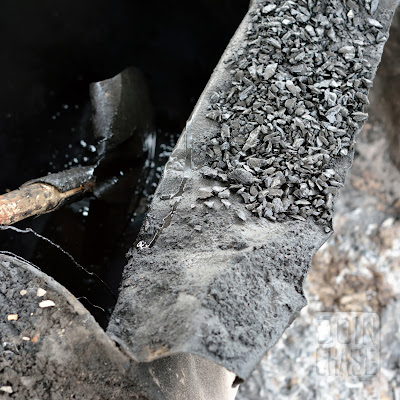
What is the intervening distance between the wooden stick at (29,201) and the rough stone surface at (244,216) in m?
0.41

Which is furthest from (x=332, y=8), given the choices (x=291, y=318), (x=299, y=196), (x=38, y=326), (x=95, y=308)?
(x=38, y=326)

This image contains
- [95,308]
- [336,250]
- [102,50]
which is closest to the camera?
[95,308]

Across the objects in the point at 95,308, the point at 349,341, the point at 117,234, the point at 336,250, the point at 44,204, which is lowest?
the point at 349,341

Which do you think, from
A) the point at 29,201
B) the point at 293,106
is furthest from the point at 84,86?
the point at 293,106

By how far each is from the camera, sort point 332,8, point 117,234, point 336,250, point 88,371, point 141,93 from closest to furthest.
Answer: point 88,371 → point 332,8 → point 117,234 → point 141,93 → point 336,250

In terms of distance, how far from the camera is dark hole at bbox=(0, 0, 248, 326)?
6.81ft

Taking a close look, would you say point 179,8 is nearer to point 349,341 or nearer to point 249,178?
point 249,178

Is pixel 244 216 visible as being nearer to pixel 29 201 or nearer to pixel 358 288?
pixel 29 201

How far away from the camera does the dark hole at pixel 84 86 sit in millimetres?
2076

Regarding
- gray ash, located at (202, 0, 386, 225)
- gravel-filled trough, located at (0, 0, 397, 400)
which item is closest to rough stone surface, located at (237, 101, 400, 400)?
gray ash, located at (202, 0, 386, 225)

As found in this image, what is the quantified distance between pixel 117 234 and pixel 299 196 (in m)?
0.89

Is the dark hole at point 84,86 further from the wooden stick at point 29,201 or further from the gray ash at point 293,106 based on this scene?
the gray ash at point 293,106

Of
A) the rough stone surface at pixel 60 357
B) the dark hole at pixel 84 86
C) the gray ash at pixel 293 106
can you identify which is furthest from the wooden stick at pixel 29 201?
the gray ash at pixel 293 106

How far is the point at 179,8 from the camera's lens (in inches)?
106
